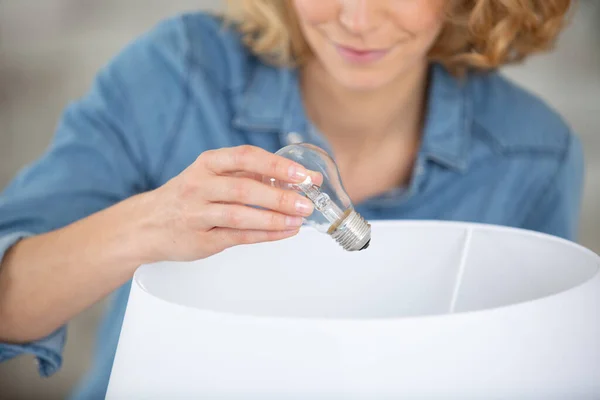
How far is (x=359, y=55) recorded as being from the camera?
757 millimetres

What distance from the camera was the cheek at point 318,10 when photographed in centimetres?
73

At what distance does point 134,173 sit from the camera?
0.87m

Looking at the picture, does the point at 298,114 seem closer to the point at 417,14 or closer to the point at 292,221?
the point at 417,14

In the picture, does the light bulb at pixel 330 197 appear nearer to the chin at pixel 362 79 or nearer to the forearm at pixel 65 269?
the forearm at pixel 65 269

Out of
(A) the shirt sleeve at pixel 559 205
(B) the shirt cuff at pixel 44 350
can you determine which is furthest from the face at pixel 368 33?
(B) the shirt cuff at pixel 44 350

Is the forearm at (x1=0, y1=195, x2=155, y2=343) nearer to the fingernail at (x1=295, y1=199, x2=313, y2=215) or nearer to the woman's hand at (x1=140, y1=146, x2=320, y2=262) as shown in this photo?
the woman's hand at (x1=140, y1=146, x2=320, y2=262)

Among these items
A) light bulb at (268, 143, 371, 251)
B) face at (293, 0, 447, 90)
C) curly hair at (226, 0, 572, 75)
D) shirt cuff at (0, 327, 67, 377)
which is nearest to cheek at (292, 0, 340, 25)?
face at (293, 0, 447, 90)

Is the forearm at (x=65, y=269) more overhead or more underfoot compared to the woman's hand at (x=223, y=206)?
more underfoot

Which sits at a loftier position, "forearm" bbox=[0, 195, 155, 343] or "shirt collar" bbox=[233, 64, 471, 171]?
"shirt collar" bbox=[233, 64, 471, 171]

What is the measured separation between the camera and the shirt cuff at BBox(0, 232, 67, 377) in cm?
65

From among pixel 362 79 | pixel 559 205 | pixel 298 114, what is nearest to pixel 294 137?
pixel 298 114

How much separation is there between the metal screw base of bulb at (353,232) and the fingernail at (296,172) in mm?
54

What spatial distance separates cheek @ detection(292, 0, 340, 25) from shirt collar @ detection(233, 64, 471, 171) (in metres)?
0.14

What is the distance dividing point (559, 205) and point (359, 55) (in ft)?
1.11
